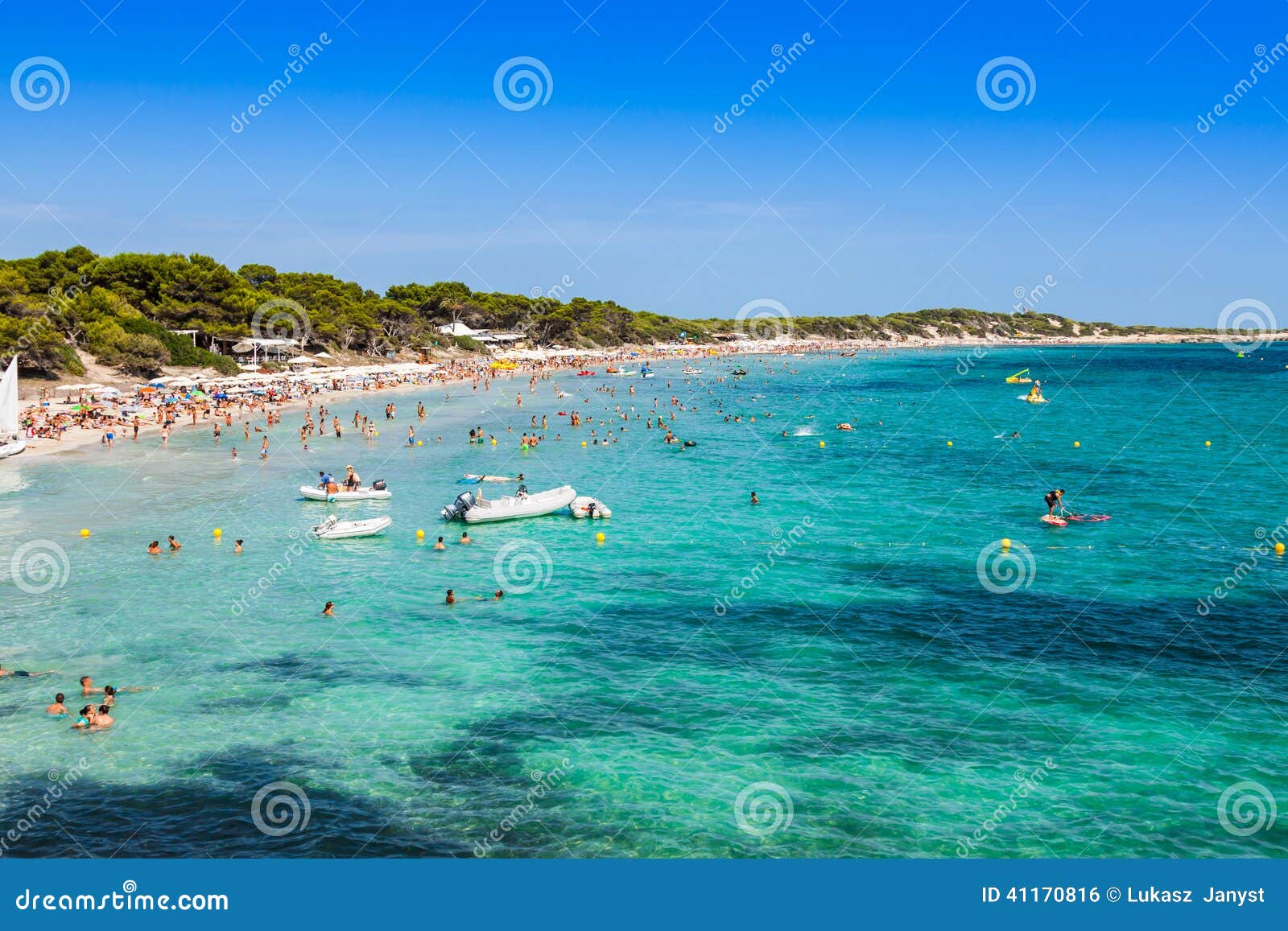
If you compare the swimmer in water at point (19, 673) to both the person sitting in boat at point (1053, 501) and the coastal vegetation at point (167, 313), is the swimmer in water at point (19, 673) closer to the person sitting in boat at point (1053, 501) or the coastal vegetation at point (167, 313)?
the person sitting in boat at point (1053, 501)

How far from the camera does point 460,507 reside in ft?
127

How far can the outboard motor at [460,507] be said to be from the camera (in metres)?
38.6

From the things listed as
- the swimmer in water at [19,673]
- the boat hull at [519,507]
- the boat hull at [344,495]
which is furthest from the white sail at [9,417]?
the swimmer in water at [19,673]

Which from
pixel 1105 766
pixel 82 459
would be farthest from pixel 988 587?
pixel 82 459

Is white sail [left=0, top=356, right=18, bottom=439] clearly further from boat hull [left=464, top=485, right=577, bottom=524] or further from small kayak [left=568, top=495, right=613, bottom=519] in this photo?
small kayak [left=568, top=495, right=613, bottom=519]

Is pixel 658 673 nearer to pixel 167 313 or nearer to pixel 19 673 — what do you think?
pixel 19 673

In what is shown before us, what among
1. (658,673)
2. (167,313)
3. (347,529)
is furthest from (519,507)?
(167,313)

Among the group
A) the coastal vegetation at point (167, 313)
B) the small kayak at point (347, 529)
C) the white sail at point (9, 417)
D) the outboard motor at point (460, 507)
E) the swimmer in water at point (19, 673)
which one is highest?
the coastal vegetation at point (167, 313)

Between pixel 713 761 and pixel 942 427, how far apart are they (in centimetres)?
6802

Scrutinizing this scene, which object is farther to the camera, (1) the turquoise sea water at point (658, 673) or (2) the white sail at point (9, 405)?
(2) the white sail at point (9, 405)

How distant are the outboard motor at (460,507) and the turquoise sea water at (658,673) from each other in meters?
1.54

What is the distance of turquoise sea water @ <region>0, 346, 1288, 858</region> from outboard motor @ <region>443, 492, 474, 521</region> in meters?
1.54

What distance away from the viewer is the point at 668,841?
1506 centimetres

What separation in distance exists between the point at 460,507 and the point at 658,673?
1847 centimetres
